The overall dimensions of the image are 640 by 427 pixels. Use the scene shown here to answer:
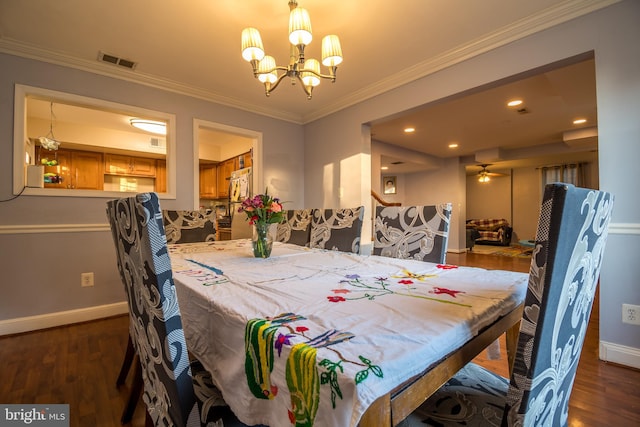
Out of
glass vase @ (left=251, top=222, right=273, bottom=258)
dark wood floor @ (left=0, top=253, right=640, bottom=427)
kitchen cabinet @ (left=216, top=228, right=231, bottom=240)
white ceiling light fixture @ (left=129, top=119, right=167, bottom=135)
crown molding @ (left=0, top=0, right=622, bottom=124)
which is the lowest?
dark wood floor @ (left=0, top=253, right=640, bottom=427)

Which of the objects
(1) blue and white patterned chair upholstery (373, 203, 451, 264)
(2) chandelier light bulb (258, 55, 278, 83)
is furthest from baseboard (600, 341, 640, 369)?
(2) chandelier light bulb (258, 55, 278, 83)

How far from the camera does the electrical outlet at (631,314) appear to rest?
5.50 ft

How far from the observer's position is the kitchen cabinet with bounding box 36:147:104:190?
446cm

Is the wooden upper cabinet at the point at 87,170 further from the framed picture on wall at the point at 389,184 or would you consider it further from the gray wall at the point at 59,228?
the framed picture on wall at the point at 389,184

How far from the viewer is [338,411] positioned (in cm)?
41

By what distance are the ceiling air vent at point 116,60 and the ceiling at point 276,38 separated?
0.04m

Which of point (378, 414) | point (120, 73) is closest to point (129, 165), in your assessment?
point (120, 73)

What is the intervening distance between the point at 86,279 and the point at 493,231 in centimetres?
933

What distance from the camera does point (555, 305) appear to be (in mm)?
502

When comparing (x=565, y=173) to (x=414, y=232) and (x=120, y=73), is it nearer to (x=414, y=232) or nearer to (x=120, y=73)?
(x=414, y=232)

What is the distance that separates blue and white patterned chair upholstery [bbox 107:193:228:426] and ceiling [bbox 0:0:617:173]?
184cm

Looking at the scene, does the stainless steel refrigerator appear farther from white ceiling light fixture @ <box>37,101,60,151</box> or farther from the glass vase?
the glass vase

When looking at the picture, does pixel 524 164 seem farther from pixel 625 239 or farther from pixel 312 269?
pixel 312 269

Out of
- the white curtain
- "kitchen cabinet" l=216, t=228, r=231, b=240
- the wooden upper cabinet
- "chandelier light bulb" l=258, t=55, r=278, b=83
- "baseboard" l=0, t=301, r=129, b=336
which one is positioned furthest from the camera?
the white curtain
